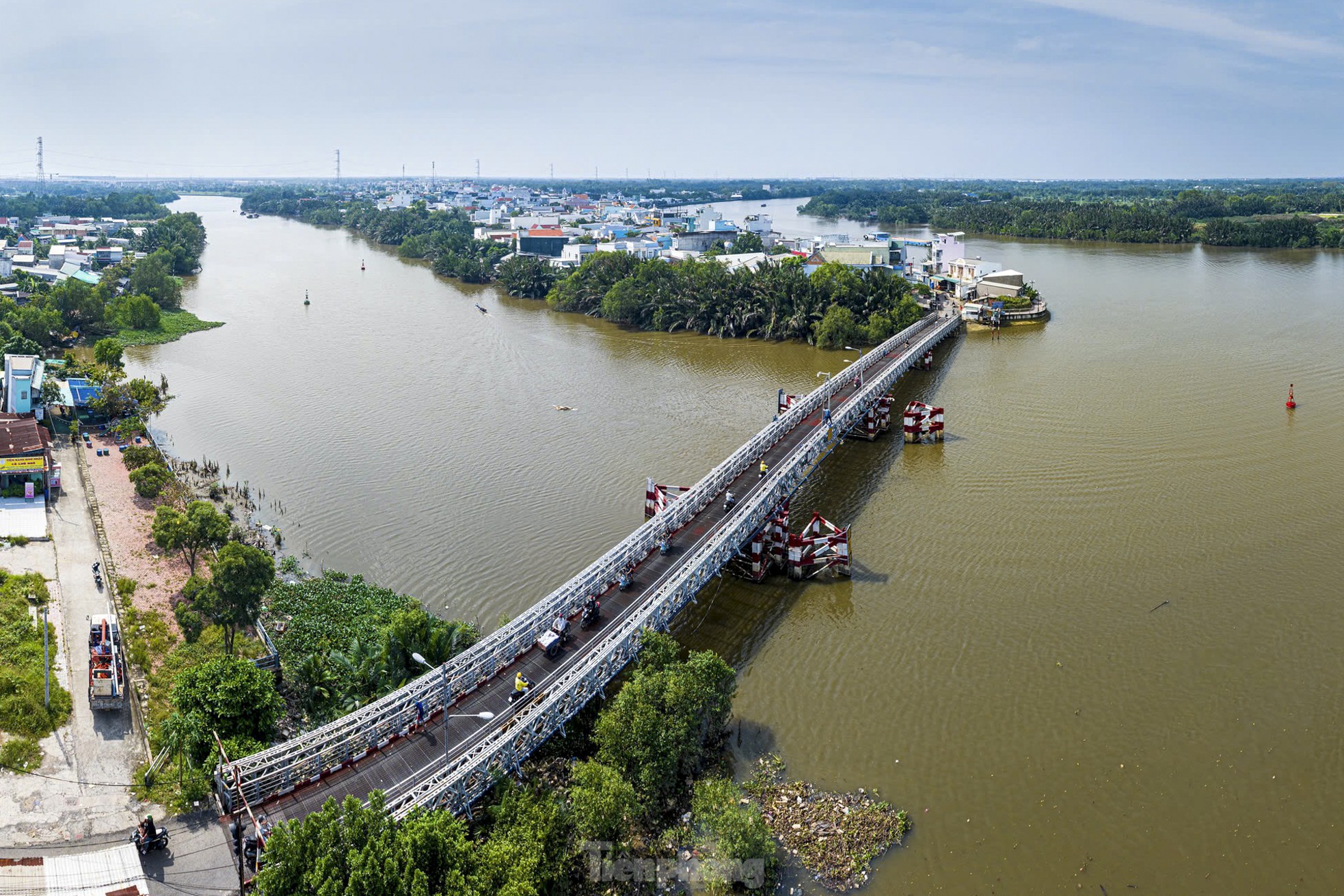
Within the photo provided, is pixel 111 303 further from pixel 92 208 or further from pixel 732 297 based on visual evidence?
pixel 92 208

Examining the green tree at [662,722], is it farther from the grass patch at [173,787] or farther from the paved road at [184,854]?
the grass patch at [173,787]

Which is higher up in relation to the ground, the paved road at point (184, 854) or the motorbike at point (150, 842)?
the motorbike at point (150, 842)

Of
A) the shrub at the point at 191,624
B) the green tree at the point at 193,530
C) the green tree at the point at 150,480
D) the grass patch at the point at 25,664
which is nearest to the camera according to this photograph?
the grass patch at the point at 25,664

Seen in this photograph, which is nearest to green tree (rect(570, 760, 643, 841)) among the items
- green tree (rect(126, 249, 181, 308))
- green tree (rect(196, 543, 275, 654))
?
green tree (rect(196, 543, 275, 654))

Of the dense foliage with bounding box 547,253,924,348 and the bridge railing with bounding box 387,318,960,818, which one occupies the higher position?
the dense foliage with bounding box 547,253,924,348

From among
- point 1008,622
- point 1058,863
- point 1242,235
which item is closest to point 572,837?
point 1058,863

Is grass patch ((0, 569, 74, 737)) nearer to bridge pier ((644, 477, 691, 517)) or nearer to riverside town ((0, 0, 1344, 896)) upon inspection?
riverside town ((0, 0, 1344, 896))

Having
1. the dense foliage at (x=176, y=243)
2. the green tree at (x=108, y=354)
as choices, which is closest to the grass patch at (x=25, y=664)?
the green tree at (x=108, y=354)
